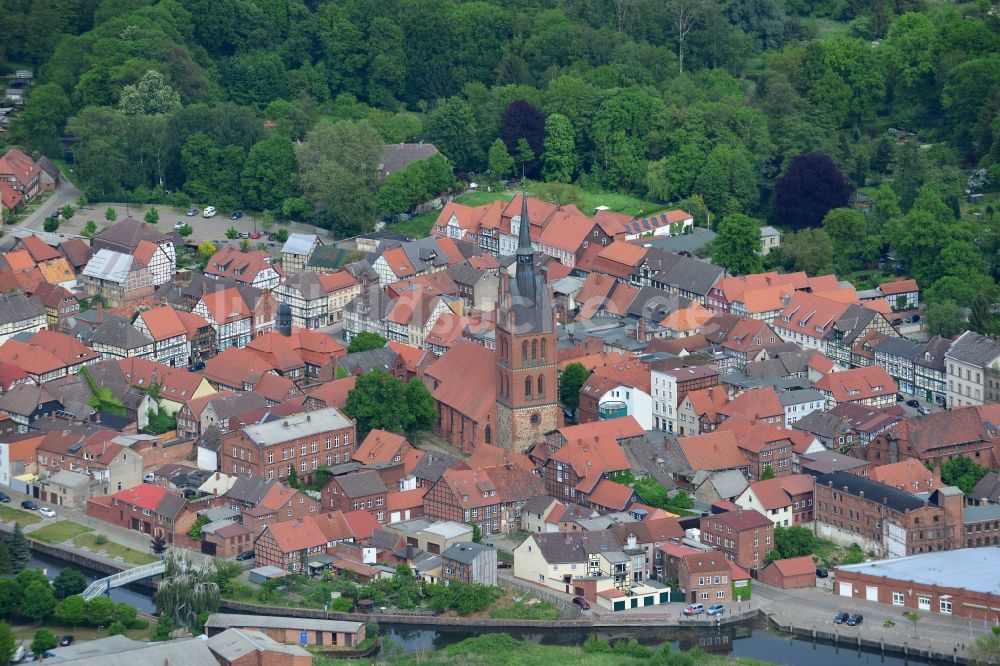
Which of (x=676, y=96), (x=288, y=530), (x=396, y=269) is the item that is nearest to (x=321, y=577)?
(x=288, y=530)

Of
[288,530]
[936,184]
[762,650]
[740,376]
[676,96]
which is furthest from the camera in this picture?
[676,96]

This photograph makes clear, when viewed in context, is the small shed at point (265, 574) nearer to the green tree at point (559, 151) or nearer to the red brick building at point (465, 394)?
the red brick building at point (465, 394)

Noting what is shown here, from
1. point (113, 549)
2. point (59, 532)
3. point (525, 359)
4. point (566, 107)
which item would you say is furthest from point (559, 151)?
point (113, 549)

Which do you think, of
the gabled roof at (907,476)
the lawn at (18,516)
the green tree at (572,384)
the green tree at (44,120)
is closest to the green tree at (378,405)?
the green tree at (572,384)

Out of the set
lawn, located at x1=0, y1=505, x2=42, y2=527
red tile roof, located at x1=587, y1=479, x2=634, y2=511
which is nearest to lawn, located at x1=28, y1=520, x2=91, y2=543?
lawn, located at x1=0, y1=505, x2=42, y2=527

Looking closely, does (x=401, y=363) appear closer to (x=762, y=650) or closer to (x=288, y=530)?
(x=288, y=530)

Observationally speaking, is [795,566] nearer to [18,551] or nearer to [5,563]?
[18,551]
